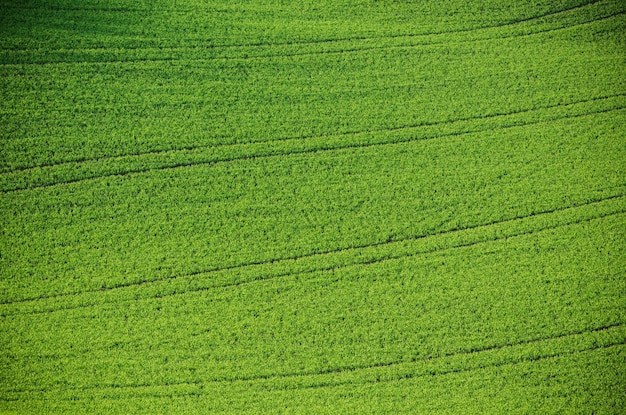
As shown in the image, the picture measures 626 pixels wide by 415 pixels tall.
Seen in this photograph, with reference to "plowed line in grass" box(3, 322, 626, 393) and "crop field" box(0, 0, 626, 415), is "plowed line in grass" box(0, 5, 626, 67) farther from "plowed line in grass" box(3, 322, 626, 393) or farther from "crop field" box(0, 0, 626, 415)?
"plowed line in grass" box(3, 322, 626, 393)

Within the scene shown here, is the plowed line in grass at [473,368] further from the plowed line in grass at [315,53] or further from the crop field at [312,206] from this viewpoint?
the plowed line in grass at [315,53]

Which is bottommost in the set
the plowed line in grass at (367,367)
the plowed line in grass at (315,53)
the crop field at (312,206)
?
the plowed line in grass at (367,367)

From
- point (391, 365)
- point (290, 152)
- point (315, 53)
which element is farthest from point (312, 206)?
point (315, 53)

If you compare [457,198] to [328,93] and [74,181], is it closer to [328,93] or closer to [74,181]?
[328,93]

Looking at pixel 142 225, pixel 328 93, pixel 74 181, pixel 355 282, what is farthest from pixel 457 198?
pixel 74 181

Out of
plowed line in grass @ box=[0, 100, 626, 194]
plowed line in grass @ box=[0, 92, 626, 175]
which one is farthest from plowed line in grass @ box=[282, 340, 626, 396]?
plowed line in grass @ box=[0, 92, 626, 175]

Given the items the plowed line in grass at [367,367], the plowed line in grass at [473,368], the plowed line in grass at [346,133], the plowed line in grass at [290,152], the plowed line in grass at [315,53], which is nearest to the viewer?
the plowed line in grass at [367,367]

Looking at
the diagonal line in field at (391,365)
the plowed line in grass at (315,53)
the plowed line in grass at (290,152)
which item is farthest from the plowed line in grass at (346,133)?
the diagonal line in field at (391,365)

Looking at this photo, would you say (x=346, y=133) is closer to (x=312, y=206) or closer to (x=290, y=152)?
(x=290, y=152)
